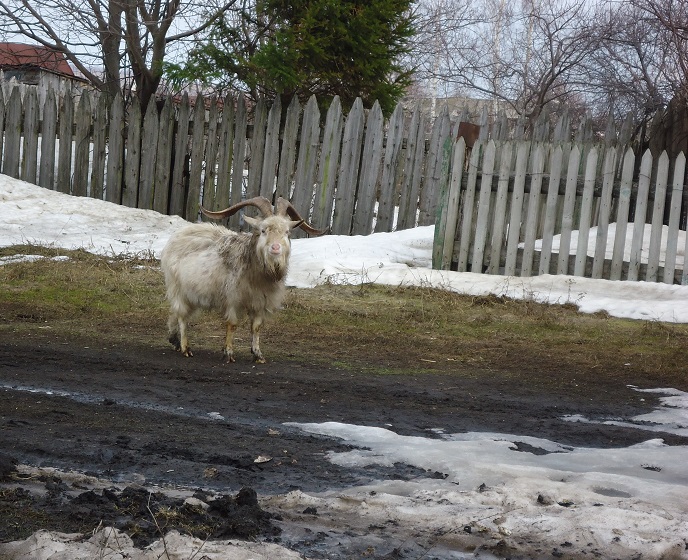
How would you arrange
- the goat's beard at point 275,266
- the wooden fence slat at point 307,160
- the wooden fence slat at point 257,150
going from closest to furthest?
the goat's beard at point 275,266 < the wooden fence slat at point 307,160 < the wooden fence slat at point 257,150

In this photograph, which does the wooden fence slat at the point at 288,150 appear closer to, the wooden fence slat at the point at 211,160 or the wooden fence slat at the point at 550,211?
the wooden fence slat at the point at 211,160

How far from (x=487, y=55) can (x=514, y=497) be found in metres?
34.7

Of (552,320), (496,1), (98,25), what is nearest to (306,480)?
(552,320)

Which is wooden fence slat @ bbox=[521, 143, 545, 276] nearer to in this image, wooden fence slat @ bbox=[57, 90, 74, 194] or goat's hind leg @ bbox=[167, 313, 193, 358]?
goat's hind leg @ bbox=[167, 313, 193, 358]

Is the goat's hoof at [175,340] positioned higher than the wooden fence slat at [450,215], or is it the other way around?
the wooden fence slat at [450,215]

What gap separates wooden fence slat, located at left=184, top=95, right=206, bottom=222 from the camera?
1487 cm

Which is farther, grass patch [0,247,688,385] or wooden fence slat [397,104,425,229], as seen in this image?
wooden fence slat [397,104,425,229]

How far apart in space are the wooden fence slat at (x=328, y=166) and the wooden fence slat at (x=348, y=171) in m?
0.10

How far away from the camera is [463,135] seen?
1191 centimetres

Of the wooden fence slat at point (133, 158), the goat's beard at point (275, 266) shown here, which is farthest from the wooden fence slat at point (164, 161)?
the goat's beard at point (275, 266)

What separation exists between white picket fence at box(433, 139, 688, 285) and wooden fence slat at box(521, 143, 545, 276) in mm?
13

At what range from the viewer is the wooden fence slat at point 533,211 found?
455 inches

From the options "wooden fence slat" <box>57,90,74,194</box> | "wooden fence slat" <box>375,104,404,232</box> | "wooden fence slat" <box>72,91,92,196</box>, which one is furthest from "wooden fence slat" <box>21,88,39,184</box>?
"wooden fence slat" <box>375,104,404,232</box>

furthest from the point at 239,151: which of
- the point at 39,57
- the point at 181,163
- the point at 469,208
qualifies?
the point at 39,57
